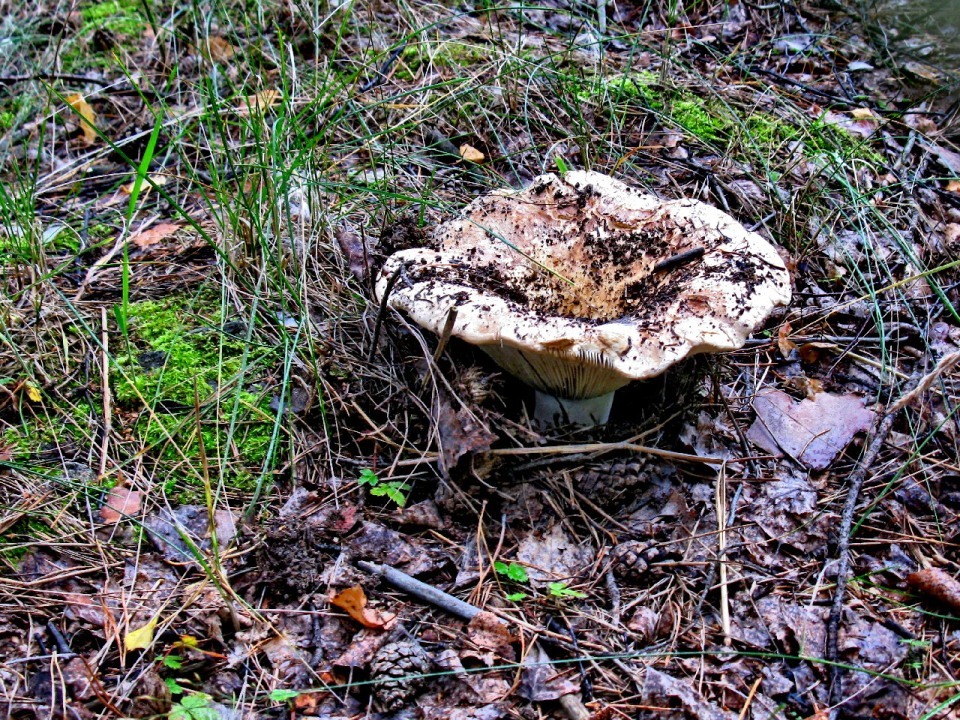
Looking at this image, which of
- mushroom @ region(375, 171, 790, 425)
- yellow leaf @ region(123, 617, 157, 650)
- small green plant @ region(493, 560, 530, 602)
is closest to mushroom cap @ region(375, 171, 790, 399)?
mushroom @ region(375, 171, 790, 425)

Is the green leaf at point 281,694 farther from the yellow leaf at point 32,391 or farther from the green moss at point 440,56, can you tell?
the green moss at point 440,56

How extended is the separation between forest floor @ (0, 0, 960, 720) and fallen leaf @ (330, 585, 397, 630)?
18mm

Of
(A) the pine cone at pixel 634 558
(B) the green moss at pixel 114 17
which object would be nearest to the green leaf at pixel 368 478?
(A) the pine cone at pixel 634 558

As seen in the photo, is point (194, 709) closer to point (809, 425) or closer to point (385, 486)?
point (385, 486)

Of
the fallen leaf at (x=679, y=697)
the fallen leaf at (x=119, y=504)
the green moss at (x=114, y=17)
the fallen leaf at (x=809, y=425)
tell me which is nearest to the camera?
the fallen leaf at (x=679, y=697)

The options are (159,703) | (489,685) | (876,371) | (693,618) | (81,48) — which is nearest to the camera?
(159,703)

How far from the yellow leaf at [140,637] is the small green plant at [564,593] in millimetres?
1210

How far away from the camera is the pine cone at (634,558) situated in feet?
8.39

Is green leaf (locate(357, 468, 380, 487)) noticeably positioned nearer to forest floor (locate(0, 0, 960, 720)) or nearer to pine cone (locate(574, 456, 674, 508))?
forest floor (locate(0, 0, 960, 720))

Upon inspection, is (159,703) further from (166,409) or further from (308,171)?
(308,171)

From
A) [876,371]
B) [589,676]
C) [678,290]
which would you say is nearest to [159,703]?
[589,676]

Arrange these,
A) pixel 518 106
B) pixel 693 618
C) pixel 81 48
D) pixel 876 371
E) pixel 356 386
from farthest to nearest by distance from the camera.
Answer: pixel 81 48 < pixel 518 106 < pixel 876 371 < pixel 356 386 < pixel 693 618

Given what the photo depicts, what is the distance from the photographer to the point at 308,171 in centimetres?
320

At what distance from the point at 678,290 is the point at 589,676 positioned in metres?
1.26
